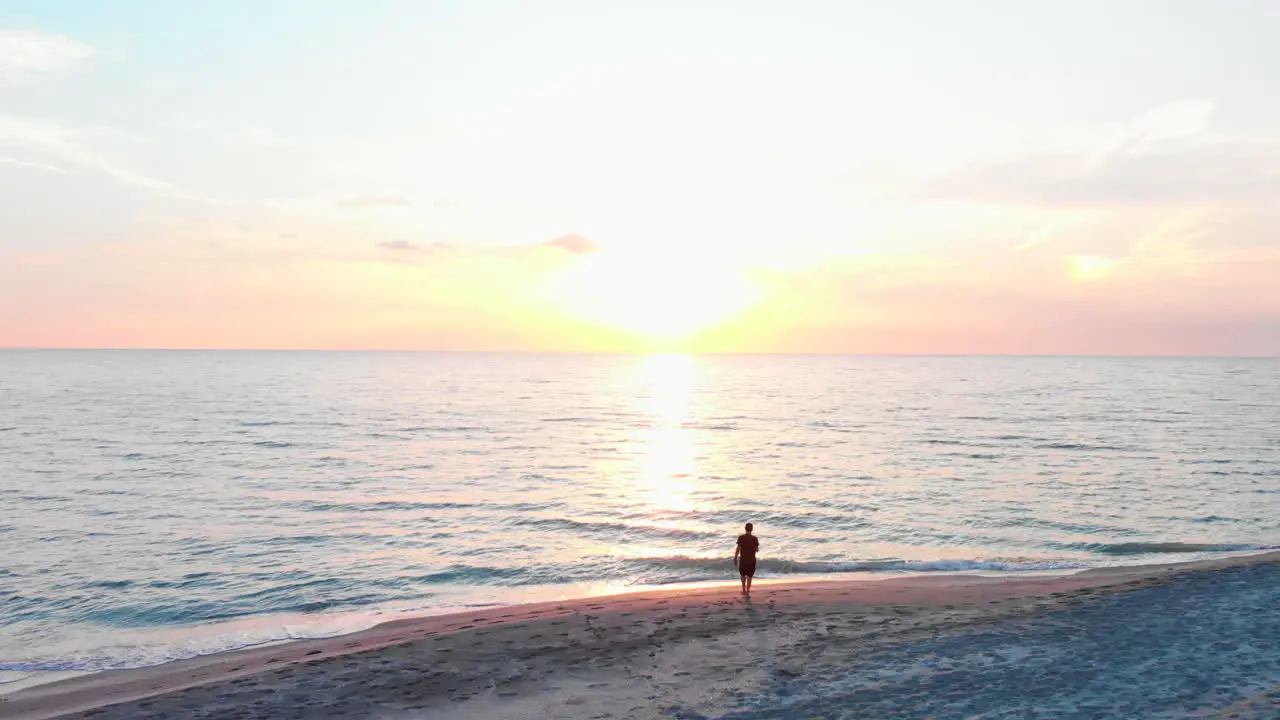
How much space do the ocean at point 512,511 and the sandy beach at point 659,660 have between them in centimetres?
325

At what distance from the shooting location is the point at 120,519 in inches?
1465

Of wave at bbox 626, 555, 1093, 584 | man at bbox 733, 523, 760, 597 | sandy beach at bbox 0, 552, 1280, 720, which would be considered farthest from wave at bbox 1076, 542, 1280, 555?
man at bbox 733, 523, 760, 597

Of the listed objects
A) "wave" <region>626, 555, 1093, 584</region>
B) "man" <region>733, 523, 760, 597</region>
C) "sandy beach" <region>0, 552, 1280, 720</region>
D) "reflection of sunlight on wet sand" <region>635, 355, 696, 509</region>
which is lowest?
"reflection of sunlight on wet sand" <region>635, 355, 696, 509</region>

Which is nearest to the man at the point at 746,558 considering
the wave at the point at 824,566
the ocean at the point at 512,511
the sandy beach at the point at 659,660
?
the sandy beach at the point at 659,660

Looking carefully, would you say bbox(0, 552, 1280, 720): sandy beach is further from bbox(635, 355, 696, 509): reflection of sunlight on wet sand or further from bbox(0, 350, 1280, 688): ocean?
bbox(635, 355, 696, 509): reflection of sunlight on wet sand

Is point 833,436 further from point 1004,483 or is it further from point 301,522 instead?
point 301,522

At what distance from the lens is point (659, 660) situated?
57.3 feet

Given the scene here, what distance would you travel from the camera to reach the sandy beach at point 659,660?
15016 millimetres

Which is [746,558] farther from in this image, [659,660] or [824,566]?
[824,566]

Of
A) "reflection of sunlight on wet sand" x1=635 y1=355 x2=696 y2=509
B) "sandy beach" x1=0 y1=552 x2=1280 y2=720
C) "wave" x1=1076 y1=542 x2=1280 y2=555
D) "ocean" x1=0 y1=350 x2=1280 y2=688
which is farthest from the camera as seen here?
"reflection of sunlight on wet sand" x1=635 y1=355 x2=696 y2=509

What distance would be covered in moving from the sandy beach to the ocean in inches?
128

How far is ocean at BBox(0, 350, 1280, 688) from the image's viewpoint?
25578mm

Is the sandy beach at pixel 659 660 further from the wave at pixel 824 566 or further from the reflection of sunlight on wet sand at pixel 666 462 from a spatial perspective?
the reflection of sunlight on wet sand at pixel 666 462

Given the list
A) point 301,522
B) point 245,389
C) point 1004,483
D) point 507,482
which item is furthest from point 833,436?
point 245,389
